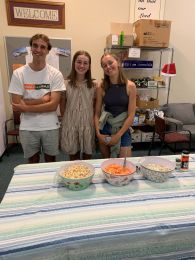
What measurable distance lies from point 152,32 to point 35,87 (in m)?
2.18

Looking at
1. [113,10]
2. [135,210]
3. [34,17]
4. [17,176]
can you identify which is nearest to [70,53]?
[34,17]

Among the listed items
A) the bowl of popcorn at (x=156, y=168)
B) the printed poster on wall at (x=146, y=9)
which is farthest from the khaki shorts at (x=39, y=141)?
the printed poster on wall at (x=146, y=9)

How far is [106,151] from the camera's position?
1998 mm

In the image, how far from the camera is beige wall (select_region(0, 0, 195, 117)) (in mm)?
3334

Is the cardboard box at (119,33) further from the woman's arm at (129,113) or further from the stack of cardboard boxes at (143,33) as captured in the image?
the woman's arm at (129,113)

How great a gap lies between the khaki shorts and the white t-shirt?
0.04 metres

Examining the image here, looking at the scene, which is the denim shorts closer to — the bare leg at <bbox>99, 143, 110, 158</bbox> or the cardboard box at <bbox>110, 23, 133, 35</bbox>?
the bare leg at <bbox>99, 143, 110, 158</bbox>

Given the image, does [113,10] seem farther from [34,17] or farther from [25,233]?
[25,233]

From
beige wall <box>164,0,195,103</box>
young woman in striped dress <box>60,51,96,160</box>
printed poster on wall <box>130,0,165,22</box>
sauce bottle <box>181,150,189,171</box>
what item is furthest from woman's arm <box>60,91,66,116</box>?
beige wall <box>164,0,195,103</box>

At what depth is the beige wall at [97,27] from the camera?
3334 millimetres

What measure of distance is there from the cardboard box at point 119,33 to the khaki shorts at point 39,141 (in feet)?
6.39

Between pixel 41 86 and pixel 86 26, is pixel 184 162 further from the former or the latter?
pixel 86 26

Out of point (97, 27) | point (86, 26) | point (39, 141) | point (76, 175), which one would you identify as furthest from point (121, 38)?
→ point (76, 175)

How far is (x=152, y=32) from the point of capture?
10.3 ft
